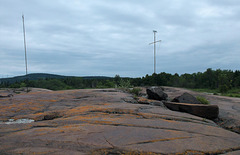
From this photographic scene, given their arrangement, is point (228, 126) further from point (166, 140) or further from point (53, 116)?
point (53, 116)

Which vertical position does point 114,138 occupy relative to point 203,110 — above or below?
above

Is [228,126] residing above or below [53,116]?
below

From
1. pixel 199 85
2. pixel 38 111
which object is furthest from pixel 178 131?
pixel 199 85


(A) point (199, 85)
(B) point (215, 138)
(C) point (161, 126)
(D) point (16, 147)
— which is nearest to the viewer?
(D) point (16, 147)

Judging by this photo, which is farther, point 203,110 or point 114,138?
point 203,110

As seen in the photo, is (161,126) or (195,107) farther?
(195,107)

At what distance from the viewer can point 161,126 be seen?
406 cm

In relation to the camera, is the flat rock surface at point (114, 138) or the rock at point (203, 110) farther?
the rock at point (203, 110)

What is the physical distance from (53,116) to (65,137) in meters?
2.37

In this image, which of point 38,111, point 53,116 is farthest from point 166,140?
point 38,111

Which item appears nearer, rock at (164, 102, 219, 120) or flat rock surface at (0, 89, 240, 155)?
flat rock surface at (0, 89, 240, 155)

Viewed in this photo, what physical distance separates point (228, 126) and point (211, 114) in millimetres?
687

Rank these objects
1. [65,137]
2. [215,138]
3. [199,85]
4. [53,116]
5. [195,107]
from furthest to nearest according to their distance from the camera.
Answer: [199,85] < [195,107] < [53,116] < [215,138] < [65,137]

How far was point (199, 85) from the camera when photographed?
198ft
